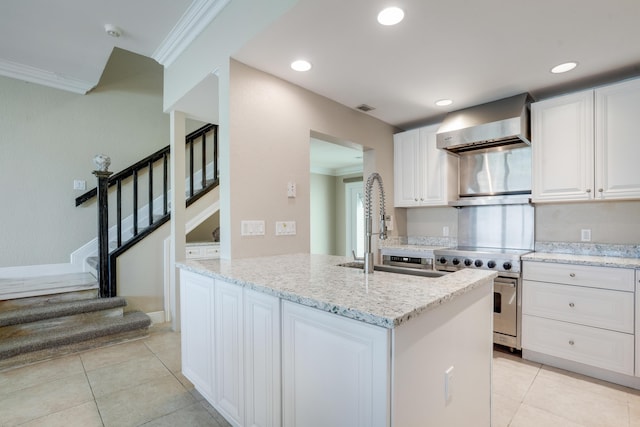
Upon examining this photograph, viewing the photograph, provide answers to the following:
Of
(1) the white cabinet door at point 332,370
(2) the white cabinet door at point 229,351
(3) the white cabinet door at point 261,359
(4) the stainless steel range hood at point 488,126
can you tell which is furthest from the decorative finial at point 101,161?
(4) the stainless steel range hood at point 488,126

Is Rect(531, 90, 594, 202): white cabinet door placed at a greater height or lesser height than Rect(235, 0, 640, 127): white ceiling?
lesser

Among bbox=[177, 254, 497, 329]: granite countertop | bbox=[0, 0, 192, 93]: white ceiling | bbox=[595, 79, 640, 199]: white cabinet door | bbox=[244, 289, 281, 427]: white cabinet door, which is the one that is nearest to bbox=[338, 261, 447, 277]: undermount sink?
bbox=[177, 254, 497, 329]: granite countertop

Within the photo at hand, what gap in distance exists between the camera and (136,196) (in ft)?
12.2

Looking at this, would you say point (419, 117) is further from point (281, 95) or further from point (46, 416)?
point (46, 416)

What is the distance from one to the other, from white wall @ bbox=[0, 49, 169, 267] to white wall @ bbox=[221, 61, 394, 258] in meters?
2.84

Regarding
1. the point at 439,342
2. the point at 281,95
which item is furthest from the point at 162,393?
the point at 281,95

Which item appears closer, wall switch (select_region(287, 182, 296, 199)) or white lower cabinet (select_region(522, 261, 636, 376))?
white lower cabinet (select_region(522, 261, 636, 376))

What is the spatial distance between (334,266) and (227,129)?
1.27 metres

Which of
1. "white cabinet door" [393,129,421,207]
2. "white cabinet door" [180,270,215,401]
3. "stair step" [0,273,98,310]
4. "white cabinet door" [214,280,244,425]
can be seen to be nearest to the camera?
"white cabinet door" [214,280,244,425]

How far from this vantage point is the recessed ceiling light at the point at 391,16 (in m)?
1.72

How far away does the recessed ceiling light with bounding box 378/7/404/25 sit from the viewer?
67.9 inches

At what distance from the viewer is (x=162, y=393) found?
6.95ft

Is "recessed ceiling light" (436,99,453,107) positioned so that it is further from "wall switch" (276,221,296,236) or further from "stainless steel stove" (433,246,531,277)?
"wall switch" (276,221,296,236)

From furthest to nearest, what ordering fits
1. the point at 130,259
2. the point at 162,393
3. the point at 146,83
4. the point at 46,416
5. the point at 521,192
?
1. the point at 146,83
2. the point at 130,259
3. the point at 521,192
4. the point at 162,393
5. the point at 46,416
